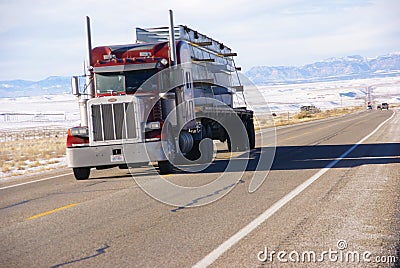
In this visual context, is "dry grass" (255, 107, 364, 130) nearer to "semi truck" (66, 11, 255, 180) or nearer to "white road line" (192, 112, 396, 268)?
"semi truck" (66, 11, 255, 180)

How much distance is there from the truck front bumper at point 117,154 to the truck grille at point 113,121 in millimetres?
250

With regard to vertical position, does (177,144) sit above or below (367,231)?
above

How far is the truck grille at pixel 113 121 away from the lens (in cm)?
1494

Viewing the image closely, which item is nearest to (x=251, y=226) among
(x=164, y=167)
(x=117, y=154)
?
(x=117, y=154)

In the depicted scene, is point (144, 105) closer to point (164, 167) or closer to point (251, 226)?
point (164, 167)

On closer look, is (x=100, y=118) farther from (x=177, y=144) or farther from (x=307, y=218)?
(x=307, y=218)

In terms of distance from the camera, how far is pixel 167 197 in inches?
464

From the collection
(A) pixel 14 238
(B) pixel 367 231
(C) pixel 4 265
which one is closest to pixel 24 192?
(A) pixel 14 238

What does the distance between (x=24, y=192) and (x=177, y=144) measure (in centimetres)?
404

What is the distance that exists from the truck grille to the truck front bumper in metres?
0.25

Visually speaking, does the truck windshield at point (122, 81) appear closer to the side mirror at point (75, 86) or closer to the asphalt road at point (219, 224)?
the side mirror at point (75, 86)

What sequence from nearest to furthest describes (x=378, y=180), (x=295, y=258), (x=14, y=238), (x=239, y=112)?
(x=295, y=258), (x=14, y=238), (x=378, y=180), (x=239, y=112)

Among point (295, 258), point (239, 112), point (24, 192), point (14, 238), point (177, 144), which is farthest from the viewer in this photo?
point (239, 112)

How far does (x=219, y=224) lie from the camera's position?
347 inches
